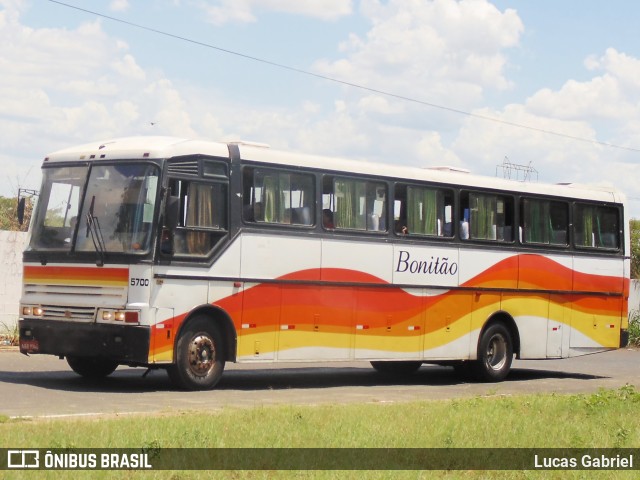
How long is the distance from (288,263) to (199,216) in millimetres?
1870

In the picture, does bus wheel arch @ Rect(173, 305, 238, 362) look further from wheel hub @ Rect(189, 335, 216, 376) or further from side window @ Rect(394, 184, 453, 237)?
side window @ Rect(394, 184, 453, 237)

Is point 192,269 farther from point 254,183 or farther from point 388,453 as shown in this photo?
point 388,453

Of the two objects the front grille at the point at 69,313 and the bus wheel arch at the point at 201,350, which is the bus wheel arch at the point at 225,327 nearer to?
the bus wheel arch at the point at 201,350

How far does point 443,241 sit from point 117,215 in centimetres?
653

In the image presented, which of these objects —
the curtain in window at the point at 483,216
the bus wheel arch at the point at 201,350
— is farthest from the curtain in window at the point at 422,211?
the bus wheel arch at the point at 201,350

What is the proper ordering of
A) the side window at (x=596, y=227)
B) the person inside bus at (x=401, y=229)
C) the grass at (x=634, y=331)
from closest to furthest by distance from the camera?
1. the person inside bus at (x=401, y=229)
2. the side window at (x=596, y=227)
3. the grass at (x=634, y=331)

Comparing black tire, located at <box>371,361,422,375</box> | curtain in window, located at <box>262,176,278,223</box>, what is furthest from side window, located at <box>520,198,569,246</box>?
curtain in window, located at <box>262,176,278,223</box>

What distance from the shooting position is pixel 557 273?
23.0 meters

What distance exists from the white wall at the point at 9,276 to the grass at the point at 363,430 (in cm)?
1172

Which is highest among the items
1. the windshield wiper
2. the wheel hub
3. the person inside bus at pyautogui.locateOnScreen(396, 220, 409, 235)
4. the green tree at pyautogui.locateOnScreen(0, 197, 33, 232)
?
the green tree at pyautogui.locateOnScreen(0, 197, 33, 232)

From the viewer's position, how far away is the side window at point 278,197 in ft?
57.7

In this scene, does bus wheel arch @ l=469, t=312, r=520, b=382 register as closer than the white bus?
No

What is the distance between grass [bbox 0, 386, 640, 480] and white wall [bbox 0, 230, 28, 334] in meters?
11.7

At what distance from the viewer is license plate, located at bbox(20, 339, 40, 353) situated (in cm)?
1677
